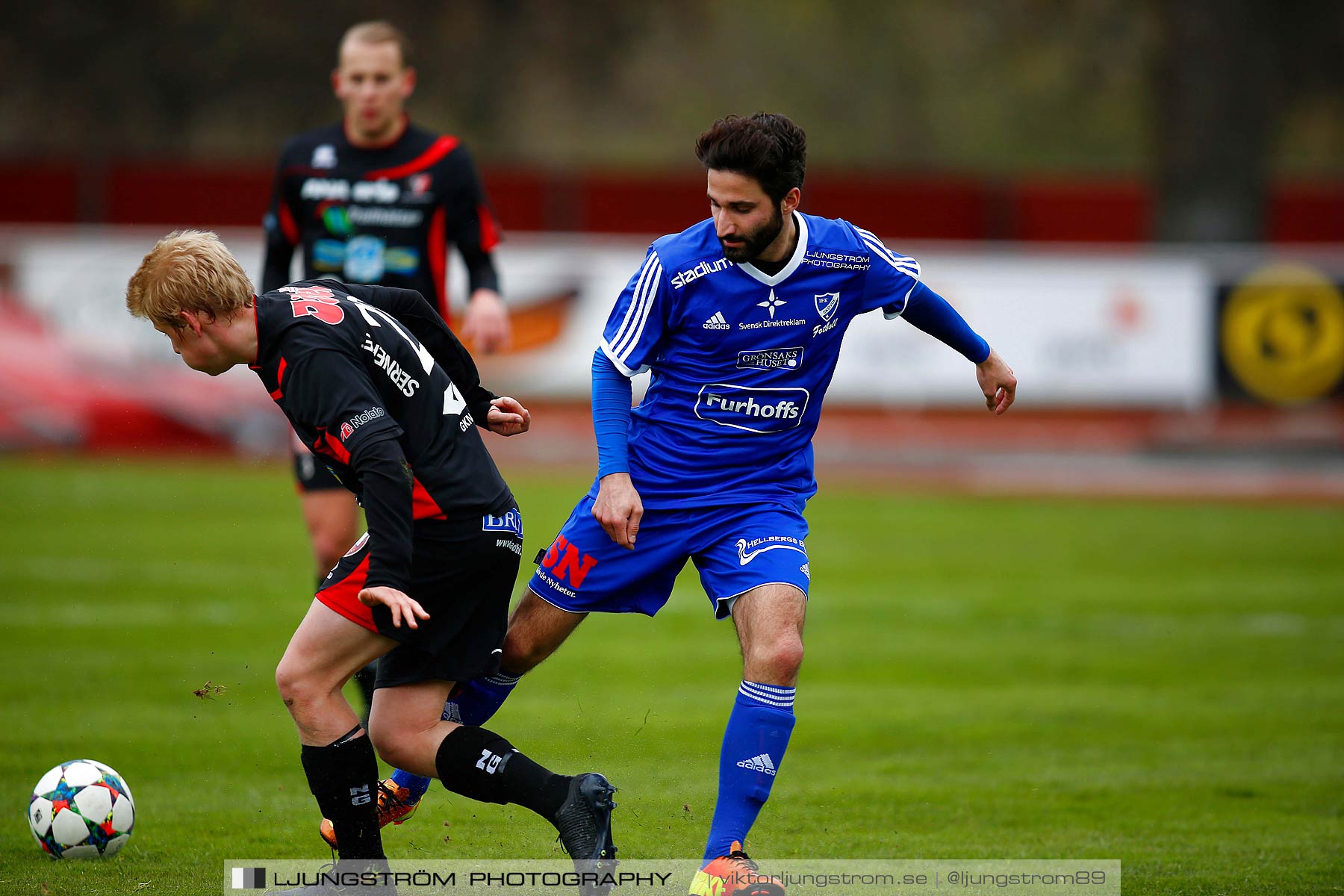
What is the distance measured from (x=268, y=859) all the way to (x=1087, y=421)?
1383cm

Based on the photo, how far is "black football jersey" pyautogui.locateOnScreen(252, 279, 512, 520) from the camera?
372cm

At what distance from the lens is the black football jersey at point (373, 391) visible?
3.72m

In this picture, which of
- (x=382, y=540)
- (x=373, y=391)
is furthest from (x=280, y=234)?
(x=382, y=540)

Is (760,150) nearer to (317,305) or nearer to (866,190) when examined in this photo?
(317,305)

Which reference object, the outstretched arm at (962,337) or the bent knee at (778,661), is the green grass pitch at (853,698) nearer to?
the bent knee at (778,661)

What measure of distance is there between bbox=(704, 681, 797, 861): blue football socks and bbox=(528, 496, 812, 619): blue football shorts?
1.06ft

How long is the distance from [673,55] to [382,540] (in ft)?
103

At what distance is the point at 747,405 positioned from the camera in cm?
444

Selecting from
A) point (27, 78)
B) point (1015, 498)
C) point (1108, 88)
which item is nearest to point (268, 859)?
point (1015, 498)

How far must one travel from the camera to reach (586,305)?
16.2 meters

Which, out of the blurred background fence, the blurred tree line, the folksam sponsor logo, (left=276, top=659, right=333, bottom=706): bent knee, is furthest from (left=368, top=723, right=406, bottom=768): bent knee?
the blurred tree line

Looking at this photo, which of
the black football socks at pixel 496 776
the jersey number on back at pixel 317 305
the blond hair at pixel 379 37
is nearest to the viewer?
the jersey number on back at pixel 317 305

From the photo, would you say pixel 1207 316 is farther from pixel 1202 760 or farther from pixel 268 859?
pixel 268 859

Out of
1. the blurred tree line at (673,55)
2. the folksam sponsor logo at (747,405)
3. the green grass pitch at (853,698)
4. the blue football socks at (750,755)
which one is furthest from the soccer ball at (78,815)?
the blurred tree line at (673,55)
